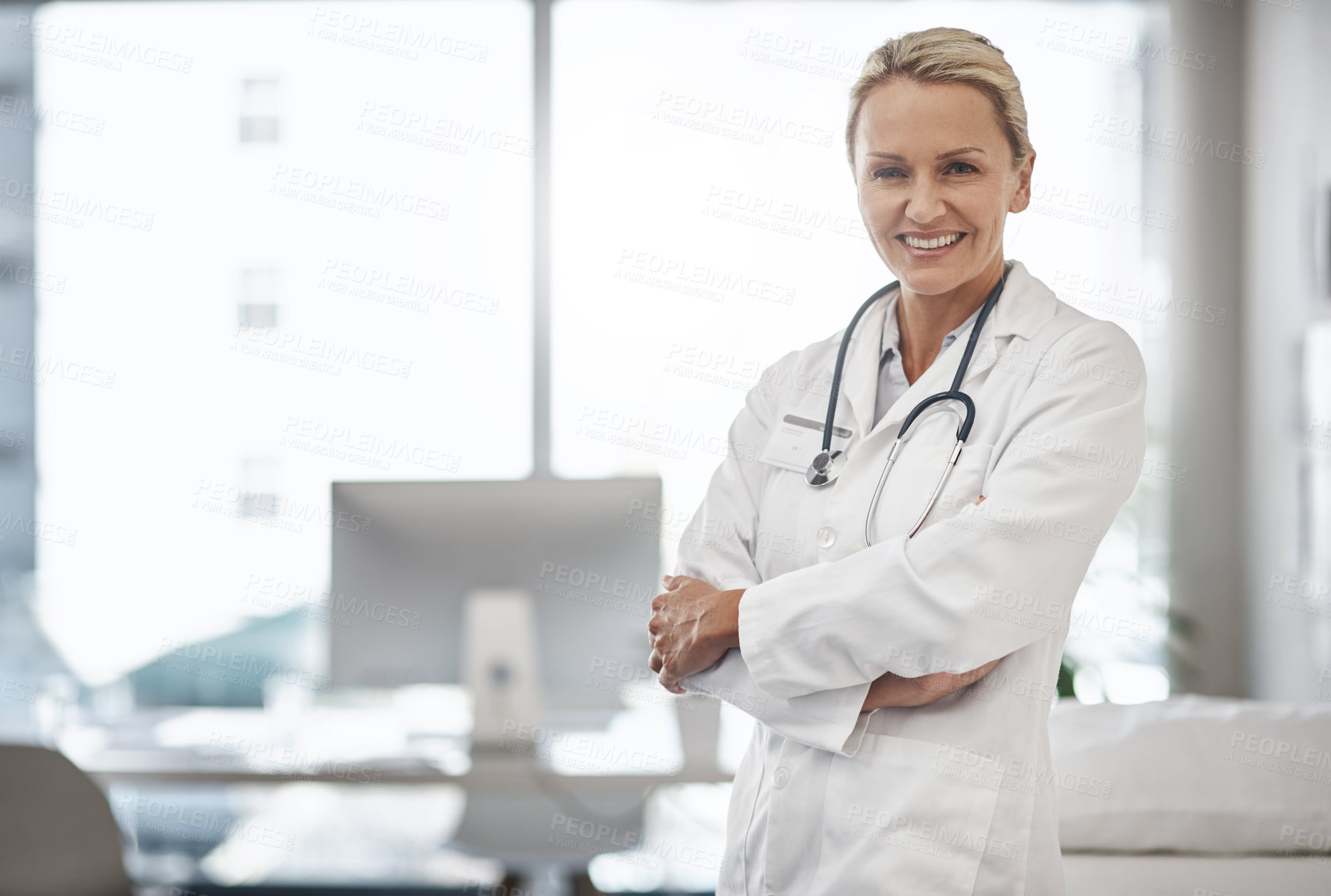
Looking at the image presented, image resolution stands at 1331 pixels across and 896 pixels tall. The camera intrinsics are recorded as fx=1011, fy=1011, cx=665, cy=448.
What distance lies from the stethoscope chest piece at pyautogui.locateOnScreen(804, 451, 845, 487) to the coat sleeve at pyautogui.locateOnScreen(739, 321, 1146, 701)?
0.15m

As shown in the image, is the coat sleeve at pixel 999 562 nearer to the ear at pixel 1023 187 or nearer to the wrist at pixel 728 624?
the wrist at pixel 728 624

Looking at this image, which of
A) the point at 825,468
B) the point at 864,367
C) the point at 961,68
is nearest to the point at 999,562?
the point at 825,468

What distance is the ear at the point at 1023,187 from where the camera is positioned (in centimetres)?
135

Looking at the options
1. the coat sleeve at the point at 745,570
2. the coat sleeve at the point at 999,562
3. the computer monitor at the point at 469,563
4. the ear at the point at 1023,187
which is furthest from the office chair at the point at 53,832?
the ear at the point at 1023,187

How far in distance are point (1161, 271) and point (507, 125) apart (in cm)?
224

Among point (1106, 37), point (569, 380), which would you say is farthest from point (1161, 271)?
point (569, 380)

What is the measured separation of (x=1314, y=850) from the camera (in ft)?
5.16

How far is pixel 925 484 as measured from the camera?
1.27 meters

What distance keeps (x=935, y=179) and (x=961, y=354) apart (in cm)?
23

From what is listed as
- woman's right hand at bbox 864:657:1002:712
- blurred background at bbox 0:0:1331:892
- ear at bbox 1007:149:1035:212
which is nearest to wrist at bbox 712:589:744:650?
woman's right hand at bbox 864:657:1002:712

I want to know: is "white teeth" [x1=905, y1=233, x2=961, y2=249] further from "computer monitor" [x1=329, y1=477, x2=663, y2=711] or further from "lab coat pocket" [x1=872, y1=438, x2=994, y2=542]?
"computer monitor" [x1=329, y1=477, x2=663, y2=711]

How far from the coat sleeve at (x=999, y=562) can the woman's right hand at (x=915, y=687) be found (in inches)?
1.3

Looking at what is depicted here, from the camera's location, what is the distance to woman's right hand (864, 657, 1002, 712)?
3.94 feet

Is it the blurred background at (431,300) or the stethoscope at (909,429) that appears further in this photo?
the blurred background at (431,300)
